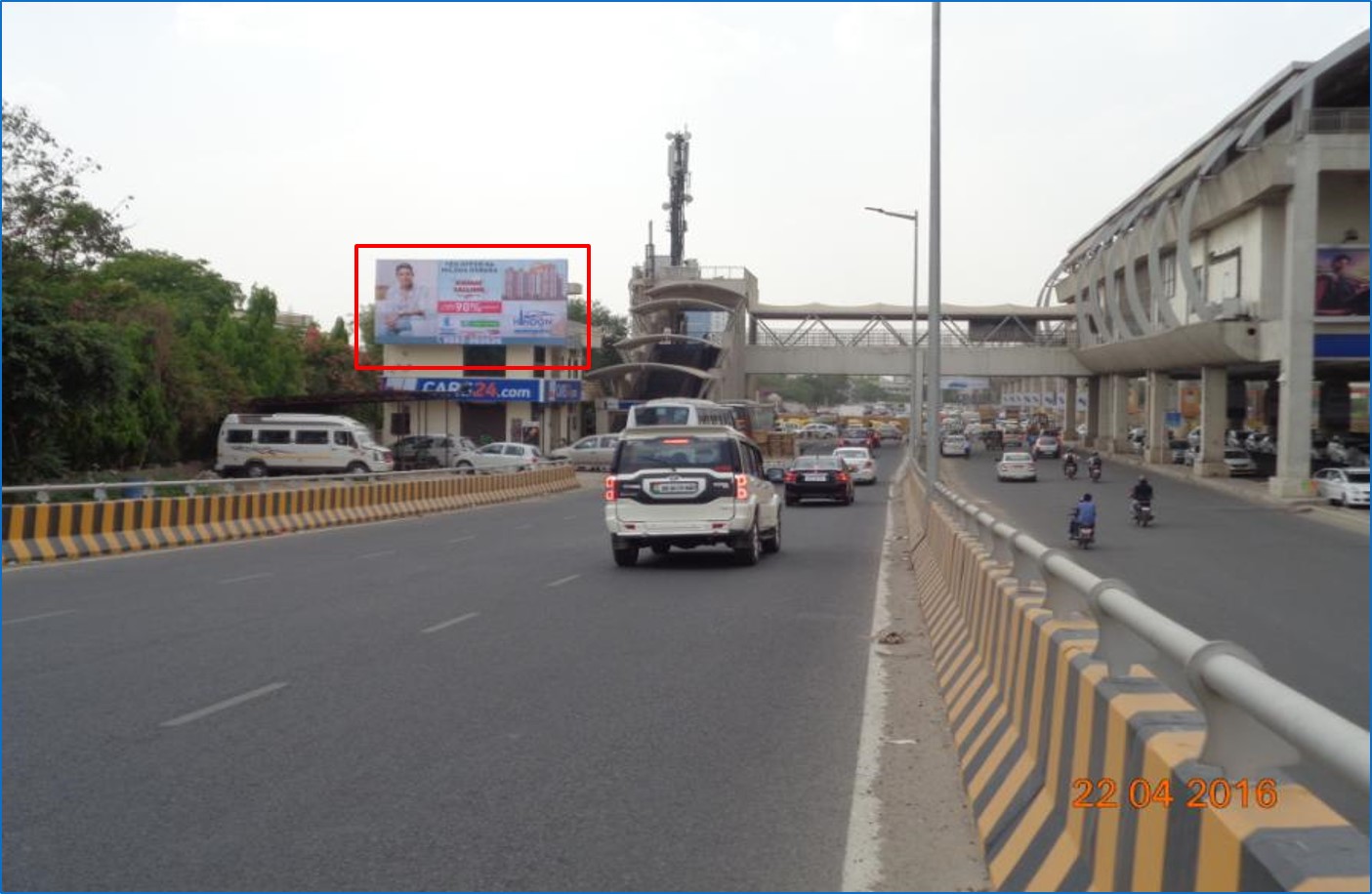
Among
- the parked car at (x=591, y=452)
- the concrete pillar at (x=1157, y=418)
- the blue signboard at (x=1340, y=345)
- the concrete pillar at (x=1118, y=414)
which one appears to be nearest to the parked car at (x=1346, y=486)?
the blue signboard at (x=1340, y=345)

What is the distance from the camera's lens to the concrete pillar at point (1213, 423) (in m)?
60.9

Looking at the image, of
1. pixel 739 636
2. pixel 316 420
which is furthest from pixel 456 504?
pixel 739 636

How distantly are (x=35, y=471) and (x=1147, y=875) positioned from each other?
114ft

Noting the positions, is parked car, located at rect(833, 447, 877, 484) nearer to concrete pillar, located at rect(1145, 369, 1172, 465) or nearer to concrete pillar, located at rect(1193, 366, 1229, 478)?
concrete pillar, located at rect(1193, 366, 1229, 478)

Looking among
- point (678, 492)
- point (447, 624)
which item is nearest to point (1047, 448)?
point (678, 492)

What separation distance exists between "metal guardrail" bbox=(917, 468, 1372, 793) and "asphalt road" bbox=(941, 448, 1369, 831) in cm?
99

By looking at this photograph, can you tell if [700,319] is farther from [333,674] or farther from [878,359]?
[333,674]

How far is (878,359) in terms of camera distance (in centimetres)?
8844

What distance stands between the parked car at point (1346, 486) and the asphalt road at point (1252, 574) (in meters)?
1.92

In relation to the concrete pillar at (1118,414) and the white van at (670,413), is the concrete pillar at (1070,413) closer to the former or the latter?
the concrete pillar at (1118,414)

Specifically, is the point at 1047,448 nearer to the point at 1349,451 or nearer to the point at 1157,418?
the point at 1157,418

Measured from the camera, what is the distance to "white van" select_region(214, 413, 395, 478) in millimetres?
51156
